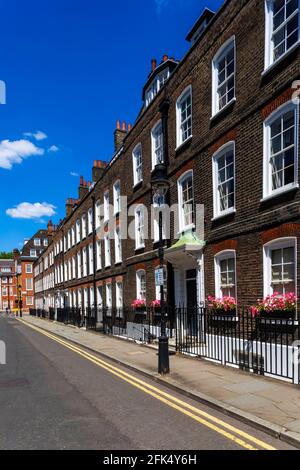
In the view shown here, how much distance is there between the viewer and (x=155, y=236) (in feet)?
56.0

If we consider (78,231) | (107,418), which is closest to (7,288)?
(78,231)

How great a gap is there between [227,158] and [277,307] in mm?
5257

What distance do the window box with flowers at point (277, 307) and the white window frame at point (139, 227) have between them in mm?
9479

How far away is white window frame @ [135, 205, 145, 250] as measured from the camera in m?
18.7

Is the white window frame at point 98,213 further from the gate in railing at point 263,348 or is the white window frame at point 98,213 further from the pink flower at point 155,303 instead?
the gate in railing at point 263,348

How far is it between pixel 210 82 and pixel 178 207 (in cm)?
469

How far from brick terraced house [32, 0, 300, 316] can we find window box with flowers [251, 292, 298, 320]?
0.97 feet

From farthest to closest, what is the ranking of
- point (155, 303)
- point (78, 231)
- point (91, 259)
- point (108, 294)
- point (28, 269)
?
point (28, 269), point (78, 231), point (91, 259), point (108, 294), point (155, 303)

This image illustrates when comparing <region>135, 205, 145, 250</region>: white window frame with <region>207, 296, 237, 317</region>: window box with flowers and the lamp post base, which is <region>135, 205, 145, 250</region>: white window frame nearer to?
<region>207, 296, 237, 317</region>: window box with flowers

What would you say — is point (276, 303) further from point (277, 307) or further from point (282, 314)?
point (282, 314)

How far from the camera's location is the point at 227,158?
1214cm

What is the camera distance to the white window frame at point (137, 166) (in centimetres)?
1914
